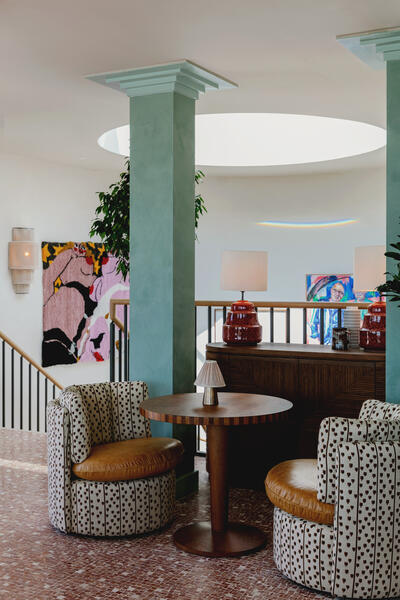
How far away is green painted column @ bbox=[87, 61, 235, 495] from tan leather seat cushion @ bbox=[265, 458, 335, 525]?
55.1 inches

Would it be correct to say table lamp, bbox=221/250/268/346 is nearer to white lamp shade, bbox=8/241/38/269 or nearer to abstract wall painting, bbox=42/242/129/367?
white lamp shade, bbox=8/241/38/269

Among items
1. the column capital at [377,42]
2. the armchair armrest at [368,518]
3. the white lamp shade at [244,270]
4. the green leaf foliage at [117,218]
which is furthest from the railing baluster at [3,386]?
the armchair armrest at [368,518]

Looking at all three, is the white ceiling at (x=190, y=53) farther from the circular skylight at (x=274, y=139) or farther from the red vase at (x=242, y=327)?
the red vase at (x=242, y=327)

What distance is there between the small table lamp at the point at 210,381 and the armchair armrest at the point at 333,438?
3.00ft

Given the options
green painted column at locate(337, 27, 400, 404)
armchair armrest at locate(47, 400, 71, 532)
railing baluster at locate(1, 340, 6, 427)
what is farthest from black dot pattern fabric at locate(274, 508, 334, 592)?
railing baluster at locate(1, 340, 6, 427)

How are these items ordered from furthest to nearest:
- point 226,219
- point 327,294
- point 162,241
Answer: point 226,219 < point 327,294 < point 162,241

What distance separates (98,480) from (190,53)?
111 inches

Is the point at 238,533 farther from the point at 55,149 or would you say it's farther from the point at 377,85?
the point at 55,149

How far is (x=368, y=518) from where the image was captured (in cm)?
330

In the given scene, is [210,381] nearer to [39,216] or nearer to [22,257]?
[22,257]

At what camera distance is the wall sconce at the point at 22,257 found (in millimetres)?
8062

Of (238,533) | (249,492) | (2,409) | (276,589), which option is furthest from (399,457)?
(2,409)

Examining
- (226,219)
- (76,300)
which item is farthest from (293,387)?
(226,219)

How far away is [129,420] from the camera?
470cm
